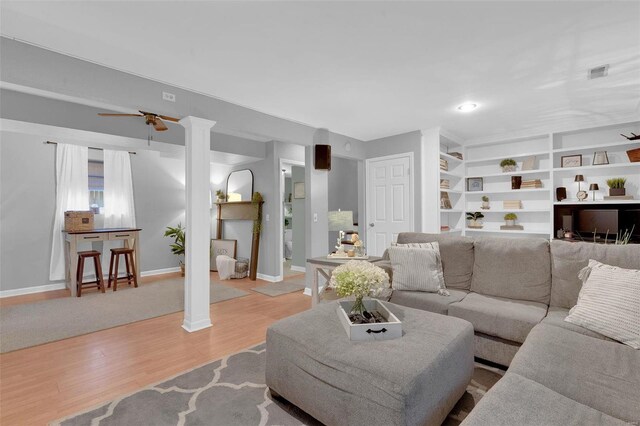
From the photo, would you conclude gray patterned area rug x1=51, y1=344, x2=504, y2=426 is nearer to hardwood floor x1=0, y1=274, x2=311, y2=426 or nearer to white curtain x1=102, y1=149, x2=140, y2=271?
hardwood floor x1=0, y1=274, x2=311, y2=426

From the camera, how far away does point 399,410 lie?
128 cm

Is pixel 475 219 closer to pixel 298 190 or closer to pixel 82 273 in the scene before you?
pixel 298 190

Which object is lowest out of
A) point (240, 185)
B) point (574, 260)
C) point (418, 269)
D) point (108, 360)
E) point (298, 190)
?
point (108, 360)

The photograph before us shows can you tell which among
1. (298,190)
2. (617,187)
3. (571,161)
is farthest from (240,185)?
(617,187)

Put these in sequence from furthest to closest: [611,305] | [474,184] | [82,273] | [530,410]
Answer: [474,184]
[82,273]
[611,305]
[530,410]

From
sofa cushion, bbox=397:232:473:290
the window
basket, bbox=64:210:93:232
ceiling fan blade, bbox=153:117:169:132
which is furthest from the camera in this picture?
the window

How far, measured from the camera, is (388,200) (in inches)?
201

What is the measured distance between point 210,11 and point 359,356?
7.40 feet

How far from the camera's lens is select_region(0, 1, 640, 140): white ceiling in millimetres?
1989

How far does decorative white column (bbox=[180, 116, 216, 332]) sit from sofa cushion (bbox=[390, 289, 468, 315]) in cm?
195

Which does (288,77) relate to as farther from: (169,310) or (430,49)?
(169,310)

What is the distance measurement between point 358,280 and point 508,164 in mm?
4447

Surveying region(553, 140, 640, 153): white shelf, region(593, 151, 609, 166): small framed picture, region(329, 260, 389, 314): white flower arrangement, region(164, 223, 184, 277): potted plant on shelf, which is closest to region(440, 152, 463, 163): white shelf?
region(553, 140, 640, 153): white shelf

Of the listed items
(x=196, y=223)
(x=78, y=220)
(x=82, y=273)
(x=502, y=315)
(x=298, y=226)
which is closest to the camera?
(x=502, y=315)
